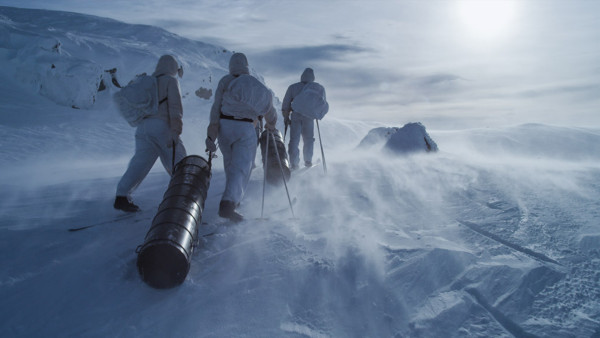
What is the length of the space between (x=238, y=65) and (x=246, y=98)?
521 mm

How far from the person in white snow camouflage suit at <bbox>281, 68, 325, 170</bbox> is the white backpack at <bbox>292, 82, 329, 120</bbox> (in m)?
0.76

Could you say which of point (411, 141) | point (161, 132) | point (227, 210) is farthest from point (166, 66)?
point (411, 141)

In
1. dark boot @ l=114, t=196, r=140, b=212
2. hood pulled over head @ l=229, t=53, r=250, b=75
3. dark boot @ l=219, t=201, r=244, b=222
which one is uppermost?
hood pulled over head @ l=229, t=53, r=250, b=75

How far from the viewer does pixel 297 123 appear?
7379mm

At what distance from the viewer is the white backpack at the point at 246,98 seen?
12.5 ft

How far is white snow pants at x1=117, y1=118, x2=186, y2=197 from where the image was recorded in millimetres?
3934

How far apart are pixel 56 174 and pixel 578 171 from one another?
9.69m

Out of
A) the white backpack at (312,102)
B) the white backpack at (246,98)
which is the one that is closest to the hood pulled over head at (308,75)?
the white backpack at (312,102)

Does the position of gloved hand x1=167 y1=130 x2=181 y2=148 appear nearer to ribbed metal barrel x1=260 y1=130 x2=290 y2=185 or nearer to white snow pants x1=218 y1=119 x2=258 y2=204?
white snow pants x1=218 y1=119 x2=258 y2=204

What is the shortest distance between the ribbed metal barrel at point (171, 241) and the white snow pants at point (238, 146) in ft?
3.11

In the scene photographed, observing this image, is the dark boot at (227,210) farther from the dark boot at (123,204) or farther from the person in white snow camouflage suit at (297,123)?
the person in white snow camouflage suit at (297,123)

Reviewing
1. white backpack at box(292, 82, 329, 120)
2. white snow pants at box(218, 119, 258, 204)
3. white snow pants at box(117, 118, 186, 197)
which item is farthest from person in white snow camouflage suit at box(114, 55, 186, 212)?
white backpack at box(292, 82, 329, 120)

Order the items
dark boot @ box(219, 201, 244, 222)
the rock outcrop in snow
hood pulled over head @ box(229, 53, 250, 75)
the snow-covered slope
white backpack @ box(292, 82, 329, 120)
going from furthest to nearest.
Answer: the rock outcrop in snow → white backpack @ box(292, 82, 329, 120) → hood pulled over head @ box(229, 53, 250, 75) → dark boot @ box(219, 201, 244, 222) → the snow-covered slope

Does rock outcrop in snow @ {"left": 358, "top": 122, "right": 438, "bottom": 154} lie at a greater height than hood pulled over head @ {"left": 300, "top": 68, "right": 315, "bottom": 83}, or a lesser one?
lesser
